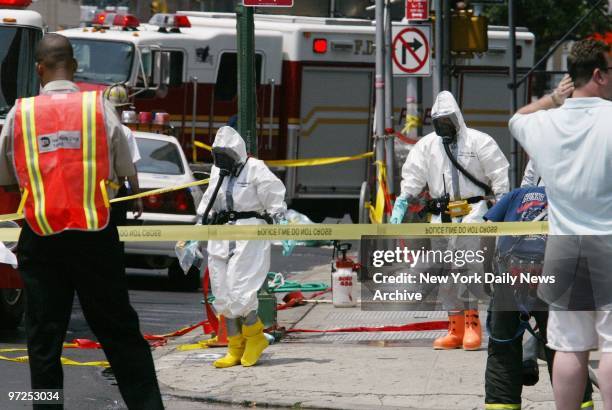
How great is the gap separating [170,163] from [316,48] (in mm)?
6378

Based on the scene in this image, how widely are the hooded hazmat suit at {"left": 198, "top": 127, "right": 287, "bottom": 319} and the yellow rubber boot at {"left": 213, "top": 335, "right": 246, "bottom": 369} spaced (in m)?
0.16

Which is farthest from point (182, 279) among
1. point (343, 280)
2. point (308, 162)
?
point (343, 280)

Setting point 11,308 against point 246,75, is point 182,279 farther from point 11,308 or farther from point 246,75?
point 246,75

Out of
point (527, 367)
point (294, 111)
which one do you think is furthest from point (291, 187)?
point (527, 367)

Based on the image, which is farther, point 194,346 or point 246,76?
point 246,76

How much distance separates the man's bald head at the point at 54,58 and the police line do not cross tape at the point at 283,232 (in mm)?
2377

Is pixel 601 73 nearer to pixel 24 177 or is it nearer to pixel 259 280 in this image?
pixel 24 177

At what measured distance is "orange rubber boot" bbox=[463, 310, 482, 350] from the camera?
988 centimetres

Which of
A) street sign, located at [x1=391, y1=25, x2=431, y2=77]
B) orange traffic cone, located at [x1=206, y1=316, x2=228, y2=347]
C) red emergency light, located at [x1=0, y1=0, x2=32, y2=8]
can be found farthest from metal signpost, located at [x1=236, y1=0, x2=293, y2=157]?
street sign, located at [x1=391, y1=25, x2=431, y2=77]

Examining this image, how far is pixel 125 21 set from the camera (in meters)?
20.1

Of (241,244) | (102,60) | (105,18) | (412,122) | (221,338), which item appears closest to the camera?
(241,244)

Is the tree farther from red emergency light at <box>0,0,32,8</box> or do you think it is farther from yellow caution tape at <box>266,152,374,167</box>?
red emergency light at <box>0,0,32,8</box>

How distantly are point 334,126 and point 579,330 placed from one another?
15.6 m

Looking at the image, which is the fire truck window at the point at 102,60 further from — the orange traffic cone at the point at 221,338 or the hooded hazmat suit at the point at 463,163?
the hooded hazmat suit at the point at 463,163
